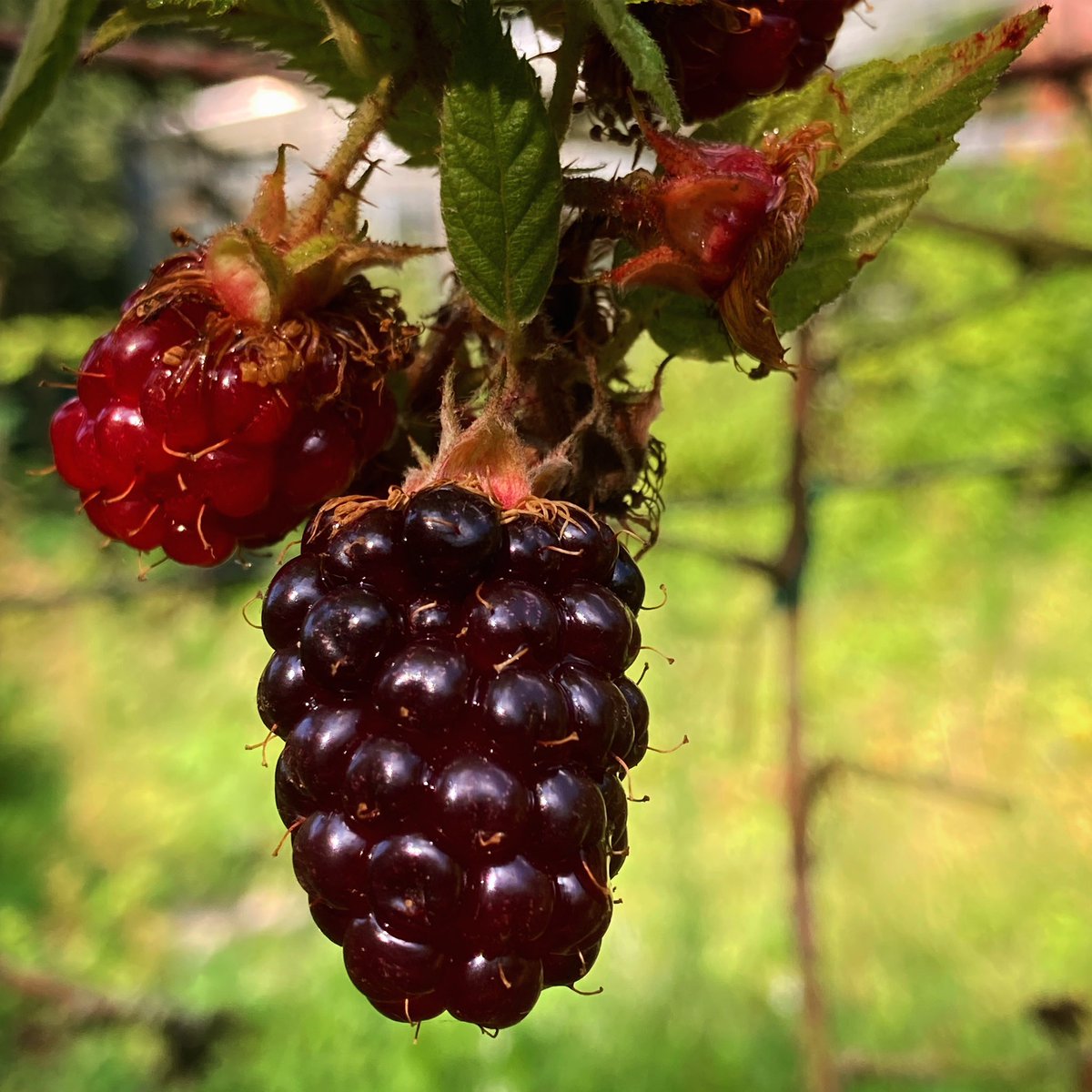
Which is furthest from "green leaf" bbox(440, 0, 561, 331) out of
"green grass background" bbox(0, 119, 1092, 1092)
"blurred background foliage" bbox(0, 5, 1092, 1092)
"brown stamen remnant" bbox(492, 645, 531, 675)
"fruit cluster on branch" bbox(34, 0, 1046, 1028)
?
"green grass background" bbox(0, 119, 1092, 1092)

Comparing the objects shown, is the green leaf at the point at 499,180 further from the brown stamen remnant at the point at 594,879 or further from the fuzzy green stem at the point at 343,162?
the brown stamen remnant at the point at 594,879

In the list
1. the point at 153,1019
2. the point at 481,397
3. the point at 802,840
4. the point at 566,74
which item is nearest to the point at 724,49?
the point at 566,74

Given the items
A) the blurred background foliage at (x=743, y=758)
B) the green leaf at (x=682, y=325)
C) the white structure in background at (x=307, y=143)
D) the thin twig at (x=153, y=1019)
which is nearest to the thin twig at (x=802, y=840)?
the blurred background foliage at (x=743, y=758)

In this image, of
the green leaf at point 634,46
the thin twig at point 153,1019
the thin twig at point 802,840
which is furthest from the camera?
the thin twig at point 153,1019

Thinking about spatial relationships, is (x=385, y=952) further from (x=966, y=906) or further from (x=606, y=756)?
(x=966, y=906)

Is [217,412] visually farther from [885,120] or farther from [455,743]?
[885,120]

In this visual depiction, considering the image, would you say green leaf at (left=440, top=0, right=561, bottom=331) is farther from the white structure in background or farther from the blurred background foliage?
the blurred background foliage
